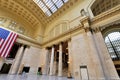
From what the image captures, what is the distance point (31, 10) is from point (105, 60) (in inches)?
705

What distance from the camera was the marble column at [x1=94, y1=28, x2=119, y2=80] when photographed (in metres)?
Answer: 6.75

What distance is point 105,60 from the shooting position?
7598mm

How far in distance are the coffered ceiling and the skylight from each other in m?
0.70

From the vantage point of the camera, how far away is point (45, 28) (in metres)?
19.9

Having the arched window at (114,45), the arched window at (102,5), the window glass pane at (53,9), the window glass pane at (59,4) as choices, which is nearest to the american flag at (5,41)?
the window glass pane at (53,9)

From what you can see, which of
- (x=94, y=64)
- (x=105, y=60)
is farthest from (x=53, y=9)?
(x=105, y=60)

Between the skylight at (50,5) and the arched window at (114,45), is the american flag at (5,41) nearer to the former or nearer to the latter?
the skylight at (50,5)

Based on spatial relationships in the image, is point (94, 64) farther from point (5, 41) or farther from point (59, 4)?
point (59, 4)

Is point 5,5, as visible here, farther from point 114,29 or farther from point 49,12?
point 114,29

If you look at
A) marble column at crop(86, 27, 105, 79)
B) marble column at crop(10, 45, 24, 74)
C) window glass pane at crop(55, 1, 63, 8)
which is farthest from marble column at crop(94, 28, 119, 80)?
marble column at crop(10, 45, 24, 74)

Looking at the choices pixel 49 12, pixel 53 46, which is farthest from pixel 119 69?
pixel 49 12

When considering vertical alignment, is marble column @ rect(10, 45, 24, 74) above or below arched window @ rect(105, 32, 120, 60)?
below

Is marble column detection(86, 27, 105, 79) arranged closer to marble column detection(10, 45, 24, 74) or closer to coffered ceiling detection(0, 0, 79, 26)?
coffered ceiling detection(0, 0, 79, 26)

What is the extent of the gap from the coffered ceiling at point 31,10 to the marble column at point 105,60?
9467 mm
